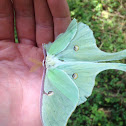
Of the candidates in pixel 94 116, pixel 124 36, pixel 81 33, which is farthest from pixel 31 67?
pixel 124 36

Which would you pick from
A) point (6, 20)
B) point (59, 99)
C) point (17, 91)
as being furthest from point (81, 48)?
point (6, 20)

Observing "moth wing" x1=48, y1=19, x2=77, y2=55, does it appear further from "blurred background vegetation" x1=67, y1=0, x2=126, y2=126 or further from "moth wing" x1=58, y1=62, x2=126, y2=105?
"blurred background vegetation" x1=67, y1=0, x2=126, y2=126

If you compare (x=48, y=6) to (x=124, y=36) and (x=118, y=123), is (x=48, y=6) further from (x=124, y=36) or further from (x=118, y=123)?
(x=118, y=123)

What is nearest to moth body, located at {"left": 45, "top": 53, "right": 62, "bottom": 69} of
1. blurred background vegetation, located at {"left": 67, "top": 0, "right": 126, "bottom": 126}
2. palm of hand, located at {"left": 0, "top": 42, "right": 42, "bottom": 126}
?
palm of hand, located at {"left": 0, "top": 42, "right": 42, "bottom": 126}

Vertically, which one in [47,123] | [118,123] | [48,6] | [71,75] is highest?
[48,6]

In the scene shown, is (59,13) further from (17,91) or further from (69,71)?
(17,91)

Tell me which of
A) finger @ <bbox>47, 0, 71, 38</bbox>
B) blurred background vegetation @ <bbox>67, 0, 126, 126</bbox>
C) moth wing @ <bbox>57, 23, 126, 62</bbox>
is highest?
finger @ <bbox>47, 0, 71, 38</bbox>
